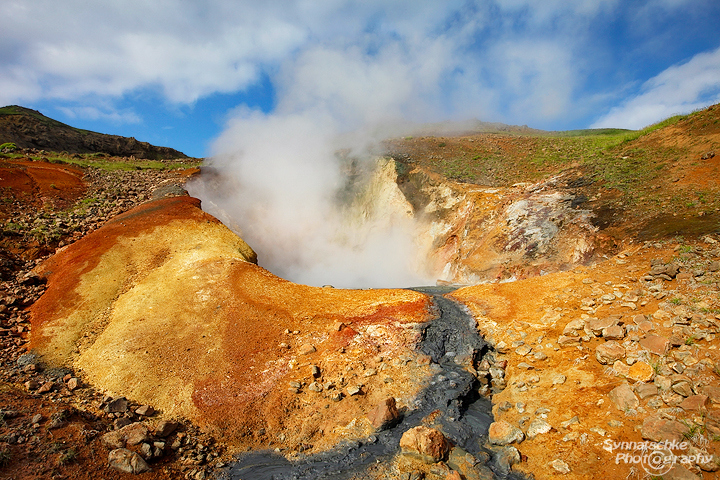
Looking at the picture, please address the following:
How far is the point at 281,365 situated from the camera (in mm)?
12484

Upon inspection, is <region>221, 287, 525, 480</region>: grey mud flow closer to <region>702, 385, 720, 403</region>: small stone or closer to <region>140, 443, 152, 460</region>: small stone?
<region>140, 443, 152, 460</region>: small stone

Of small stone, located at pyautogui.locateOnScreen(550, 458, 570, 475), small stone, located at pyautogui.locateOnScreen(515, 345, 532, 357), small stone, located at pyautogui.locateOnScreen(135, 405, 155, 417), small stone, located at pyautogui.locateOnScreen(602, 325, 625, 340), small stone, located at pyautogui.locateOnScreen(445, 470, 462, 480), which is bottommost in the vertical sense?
small stone, located at pyautogui.locateOnScreen(445, 470, 462, 480)

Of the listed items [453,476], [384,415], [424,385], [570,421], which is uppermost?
[424,385]

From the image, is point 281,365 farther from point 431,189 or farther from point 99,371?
point 431,189

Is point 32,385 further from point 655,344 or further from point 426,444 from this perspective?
point 655,344

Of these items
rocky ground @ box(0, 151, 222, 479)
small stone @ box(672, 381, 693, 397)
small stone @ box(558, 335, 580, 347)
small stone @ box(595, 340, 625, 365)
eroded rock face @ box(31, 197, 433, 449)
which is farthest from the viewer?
small stone @ box(558, 335, 580, 347)

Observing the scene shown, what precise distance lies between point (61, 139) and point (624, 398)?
226 ft

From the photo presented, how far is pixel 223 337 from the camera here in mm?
13641

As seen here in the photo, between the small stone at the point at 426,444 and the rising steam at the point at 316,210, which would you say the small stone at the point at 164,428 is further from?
the rising steam at the point at 316,210

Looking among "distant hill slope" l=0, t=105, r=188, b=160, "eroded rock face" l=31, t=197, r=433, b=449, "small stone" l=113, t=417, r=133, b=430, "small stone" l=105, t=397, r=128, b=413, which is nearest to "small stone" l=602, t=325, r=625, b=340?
"eroded rock face" l=31, t=197, r=433, b=449

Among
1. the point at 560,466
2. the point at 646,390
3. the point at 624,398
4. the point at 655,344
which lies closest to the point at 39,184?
the point at 560,466

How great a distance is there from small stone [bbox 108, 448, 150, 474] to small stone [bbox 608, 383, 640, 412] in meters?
11.4

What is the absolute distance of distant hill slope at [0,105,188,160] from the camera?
46750 mm

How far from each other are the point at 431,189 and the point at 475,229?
773cm
